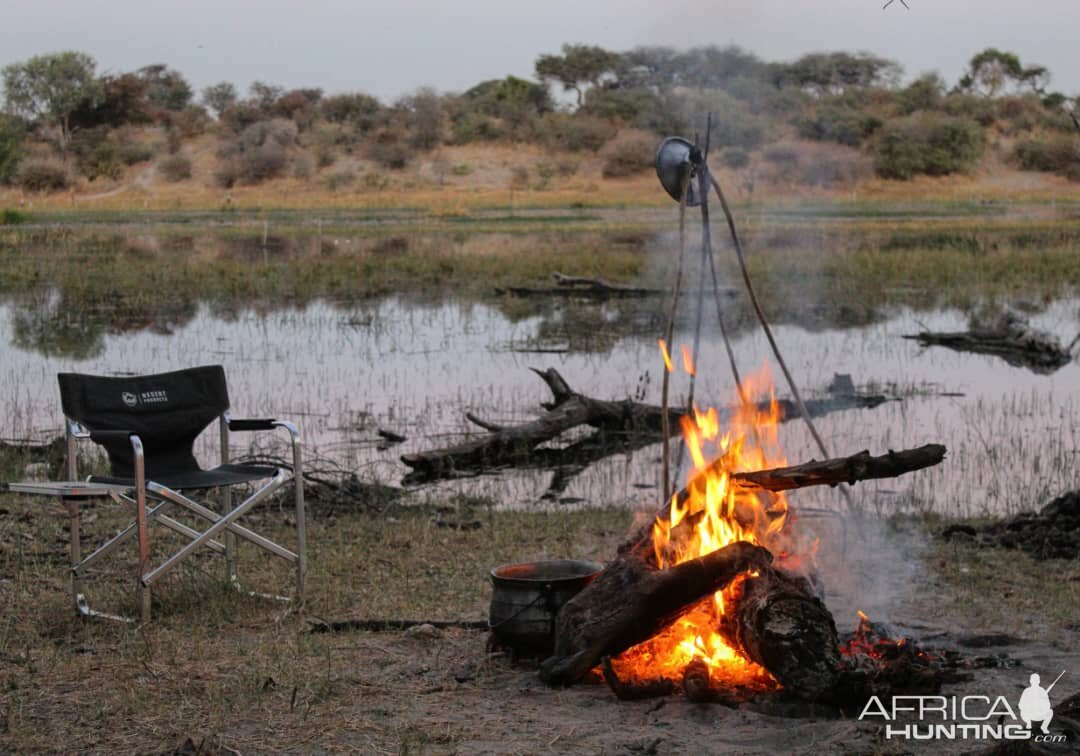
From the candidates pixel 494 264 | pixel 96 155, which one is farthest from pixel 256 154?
pixel 494 264

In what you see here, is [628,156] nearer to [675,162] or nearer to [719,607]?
[675,162]

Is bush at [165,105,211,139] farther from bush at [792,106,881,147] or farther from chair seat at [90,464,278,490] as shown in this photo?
chair seat at [90,464,278,490]

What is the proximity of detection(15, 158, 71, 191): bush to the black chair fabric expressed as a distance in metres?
40.2

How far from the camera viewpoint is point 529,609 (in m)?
4.54

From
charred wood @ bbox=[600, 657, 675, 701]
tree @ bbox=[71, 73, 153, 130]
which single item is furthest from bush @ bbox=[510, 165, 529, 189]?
charred wood @ bbox=[600, 657, 675, 701]

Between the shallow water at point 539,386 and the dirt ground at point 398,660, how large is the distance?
1770mm

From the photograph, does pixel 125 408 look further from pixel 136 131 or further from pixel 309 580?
pixel 136 131

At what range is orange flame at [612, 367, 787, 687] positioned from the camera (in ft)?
14.1

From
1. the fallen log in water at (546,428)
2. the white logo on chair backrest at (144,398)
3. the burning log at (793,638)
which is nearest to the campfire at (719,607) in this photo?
the burning log at (793,638)

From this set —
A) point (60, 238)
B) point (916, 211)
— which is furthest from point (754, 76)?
point (916, 211)

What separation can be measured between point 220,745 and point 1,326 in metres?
13.9

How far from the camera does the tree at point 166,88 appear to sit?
56.2 metres

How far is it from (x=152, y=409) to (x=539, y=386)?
659cm

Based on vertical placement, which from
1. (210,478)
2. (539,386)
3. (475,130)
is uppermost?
(475,130)
